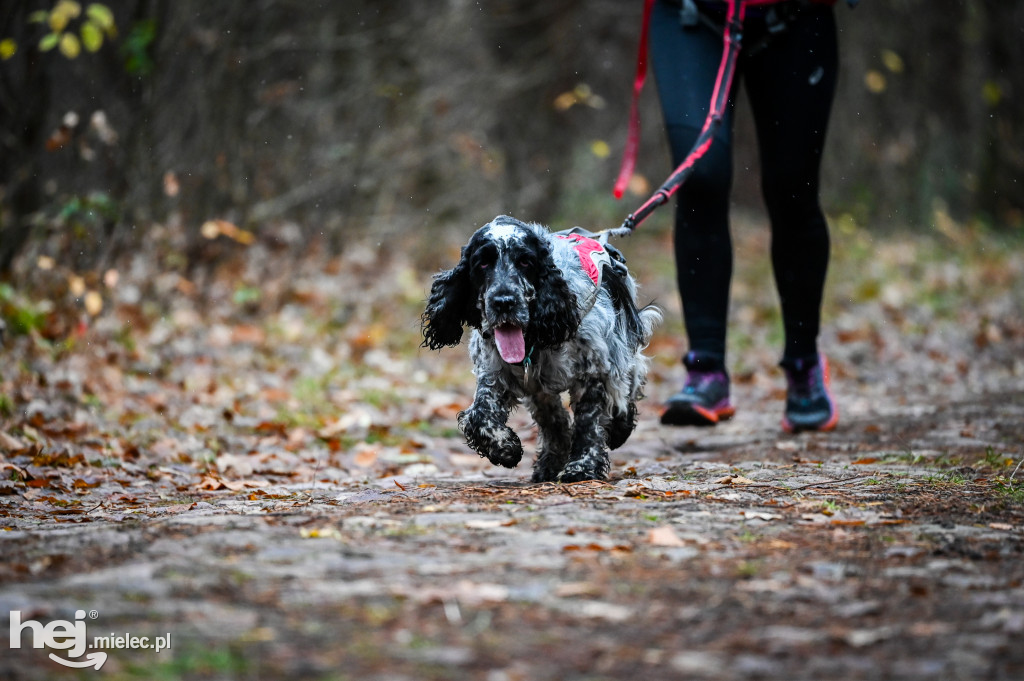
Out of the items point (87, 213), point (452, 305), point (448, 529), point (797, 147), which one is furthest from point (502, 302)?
point (87, 213)

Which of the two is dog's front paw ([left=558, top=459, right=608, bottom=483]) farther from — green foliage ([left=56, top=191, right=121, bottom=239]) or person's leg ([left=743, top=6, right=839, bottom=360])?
green foliage ([left=56, top=191, right=121, bottom=239])

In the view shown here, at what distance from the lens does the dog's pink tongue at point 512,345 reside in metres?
3.69

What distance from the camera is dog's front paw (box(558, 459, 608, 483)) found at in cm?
377

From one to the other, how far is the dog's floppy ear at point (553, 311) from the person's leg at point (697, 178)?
128 centimetres

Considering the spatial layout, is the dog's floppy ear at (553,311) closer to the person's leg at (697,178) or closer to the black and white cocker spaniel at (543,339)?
the black and white cocker spaniel at (543,339)

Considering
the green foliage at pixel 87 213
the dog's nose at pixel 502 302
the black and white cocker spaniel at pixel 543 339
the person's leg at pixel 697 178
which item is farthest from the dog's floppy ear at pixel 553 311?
the green foliage at pixel 87 213

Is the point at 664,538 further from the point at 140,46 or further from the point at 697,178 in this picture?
the point at 140,46

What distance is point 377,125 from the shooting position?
10797 millimetres

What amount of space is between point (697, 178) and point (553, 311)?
1.39 meters

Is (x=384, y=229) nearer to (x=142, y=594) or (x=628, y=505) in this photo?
(x=628, y=505)

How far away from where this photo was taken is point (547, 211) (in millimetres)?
13578

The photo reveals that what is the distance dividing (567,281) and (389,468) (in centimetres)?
144

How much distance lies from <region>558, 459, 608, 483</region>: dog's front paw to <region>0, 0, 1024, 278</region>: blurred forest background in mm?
3871

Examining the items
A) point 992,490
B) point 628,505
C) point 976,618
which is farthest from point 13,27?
point 976,618
